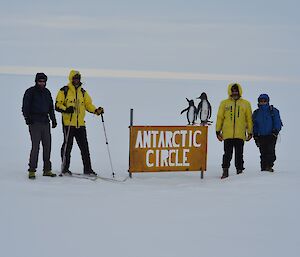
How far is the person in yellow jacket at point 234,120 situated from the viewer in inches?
396

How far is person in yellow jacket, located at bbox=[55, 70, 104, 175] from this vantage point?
9.76m

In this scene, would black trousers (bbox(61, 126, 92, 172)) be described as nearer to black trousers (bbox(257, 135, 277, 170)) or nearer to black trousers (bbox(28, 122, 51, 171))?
black trousers (bbox(28, 122, 51, 171))

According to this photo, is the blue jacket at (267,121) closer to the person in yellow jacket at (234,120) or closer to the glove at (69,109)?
the person in yellow jacket at (234,120)

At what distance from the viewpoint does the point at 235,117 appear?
10.0 m

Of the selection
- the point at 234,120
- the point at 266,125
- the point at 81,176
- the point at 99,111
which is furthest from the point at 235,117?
the point at 81,176

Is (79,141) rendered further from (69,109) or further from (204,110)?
(204,110)

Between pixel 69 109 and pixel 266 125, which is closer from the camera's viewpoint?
pixel 69 109

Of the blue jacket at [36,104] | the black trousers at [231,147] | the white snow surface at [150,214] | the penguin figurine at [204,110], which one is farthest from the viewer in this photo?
the penguin figurine at [204,110]

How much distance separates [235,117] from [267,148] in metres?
0.75

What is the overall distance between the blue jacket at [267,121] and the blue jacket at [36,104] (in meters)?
3.48

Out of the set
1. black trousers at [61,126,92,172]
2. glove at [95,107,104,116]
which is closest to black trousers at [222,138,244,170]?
glove at [95,107,104,116]

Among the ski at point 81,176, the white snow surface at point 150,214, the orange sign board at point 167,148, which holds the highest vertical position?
the orange sign board at point 167,148

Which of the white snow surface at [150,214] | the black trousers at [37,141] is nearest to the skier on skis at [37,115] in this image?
the black trousers at [37,141]

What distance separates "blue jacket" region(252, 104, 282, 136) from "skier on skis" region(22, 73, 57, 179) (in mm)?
3451
